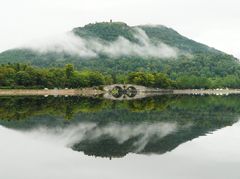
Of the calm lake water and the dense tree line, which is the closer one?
the calm lake water

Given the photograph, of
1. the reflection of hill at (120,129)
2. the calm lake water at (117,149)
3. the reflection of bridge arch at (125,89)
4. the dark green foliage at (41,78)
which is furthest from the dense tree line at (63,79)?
the calm lake water at (117,149)

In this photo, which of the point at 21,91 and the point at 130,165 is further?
the point at 21,91

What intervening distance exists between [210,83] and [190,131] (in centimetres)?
15887

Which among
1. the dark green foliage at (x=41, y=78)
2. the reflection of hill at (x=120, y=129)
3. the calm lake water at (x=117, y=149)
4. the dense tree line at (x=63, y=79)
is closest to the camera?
the calm lake water at (x=117, y=149)

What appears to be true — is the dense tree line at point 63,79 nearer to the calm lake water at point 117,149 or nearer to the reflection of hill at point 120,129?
the reflection of hill at point 120,129

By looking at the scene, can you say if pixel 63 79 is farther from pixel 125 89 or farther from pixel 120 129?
pixel 120 129

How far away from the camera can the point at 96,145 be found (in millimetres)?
28766

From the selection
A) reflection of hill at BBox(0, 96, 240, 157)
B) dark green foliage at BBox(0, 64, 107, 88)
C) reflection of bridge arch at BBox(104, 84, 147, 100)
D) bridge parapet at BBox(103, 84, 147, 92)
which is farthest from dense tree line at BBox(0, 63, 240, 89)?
reflection of hill at BBox(0, 96, 240, 157)

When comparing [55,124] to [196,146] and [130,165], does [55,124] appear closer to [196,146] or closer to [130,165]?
[196,146]

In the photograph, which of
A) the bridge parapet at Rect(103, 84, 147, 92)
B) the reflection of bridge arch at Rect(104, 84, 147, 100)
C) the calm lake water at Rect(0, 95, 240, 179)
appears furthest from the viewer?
the reflection of bridge arch at Rect(104, 84, 147, 100)

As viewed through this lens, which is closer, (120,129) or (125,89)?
(120,129)

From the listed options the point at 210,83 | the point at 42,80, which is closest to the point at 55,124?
the point at 42,80

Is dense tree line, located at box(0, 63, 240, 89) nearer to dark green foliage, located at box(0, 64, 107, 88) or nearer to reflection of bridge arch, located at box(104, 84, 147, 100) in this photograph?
dark green foliage, located at box(0, 64, 107, 88)

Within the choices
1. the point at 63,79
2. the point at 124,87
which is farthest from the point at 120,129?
the point at 124,87
